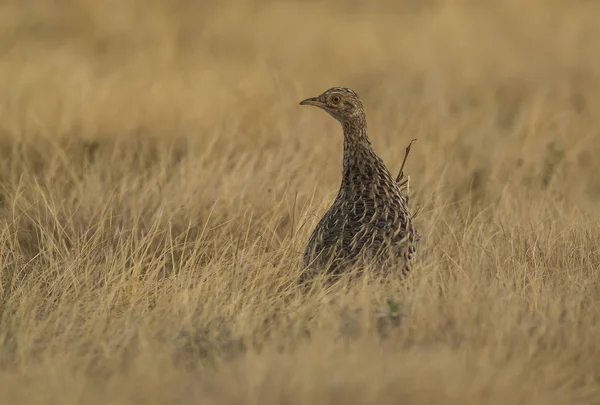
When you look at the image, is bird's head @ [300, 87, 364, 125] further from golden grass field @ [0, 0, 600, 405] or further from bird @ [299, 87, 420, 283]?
golden grass field @ [0, 0, 600, 405]

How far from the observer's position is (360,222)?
548 centimetres

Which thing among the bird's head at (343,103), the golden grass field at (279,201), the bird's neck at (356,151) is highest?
the bird's head at (343,103)

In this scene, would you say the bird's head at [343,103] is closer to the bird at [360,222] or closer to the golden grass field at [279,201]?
the bird at [360,222]

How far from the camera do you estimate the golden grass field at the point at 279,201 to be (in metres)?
4.18

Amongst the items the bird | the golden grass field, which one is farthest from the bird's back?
the golden grass field

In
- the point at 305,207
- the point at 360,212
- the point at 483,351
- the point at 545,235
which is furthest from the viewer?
the point at 305,207

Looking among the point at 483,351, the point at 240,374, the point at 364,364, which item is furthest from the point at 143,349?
the point at 483,351

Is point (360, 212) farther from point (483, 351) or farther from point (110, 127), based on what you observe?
point (110, 127)

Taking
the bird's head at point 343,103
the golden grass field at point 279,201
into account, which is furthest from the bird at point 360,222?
the golden grass field at point 279,201

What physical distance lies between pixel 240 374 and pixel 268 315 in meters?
0.95

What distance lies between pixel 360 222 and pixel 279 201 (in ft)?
4.43

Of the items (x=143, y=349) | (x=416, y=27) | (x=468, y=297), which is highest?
(x=416, y=27)

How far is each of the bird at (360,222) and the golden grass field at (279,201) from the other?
0.15 m

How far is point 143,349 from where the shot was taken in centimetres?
440
